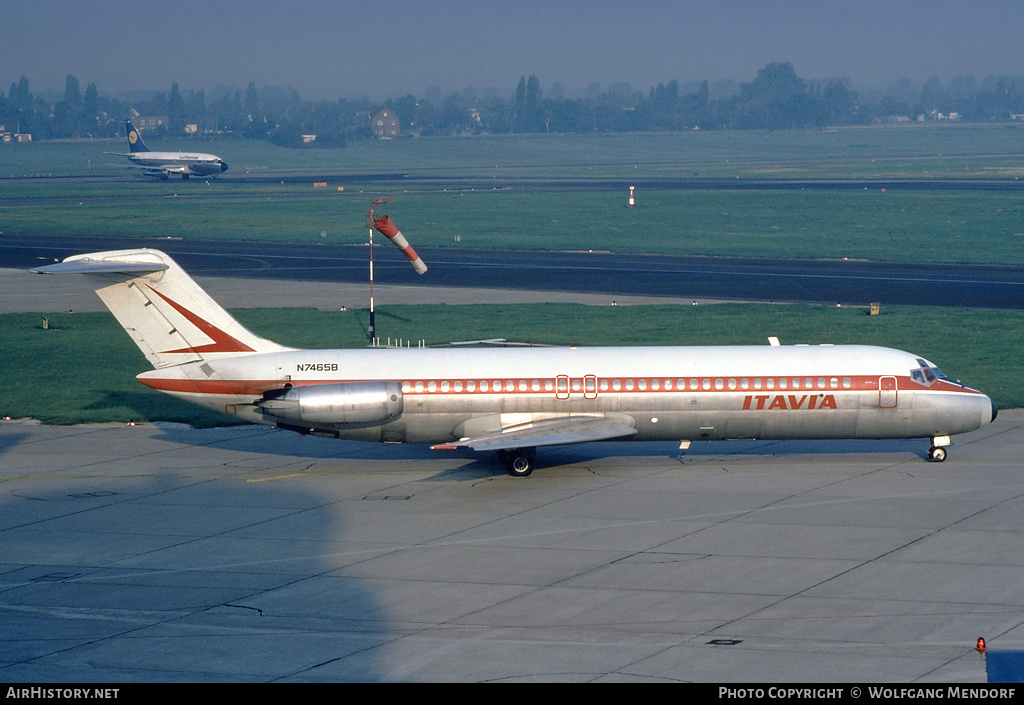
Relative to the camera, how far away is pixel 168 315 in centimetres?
3541

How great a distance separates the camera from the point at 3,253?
100 meters

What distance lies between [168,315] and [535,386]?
421 inches

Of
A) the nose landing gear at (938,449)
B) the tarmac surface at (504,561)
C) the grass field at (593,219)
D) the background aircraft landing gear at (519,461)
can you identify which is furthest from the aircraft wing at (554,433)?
the grass field at (593,219)

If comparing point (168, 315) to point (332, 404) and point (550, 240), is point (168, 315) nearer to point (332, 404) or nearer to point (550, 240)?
point (332, 404)

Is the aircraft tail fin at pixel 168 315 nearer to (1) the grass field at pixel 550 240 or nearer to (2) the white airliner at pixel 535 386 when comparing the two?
(2) the white airliner at pixel 535 386

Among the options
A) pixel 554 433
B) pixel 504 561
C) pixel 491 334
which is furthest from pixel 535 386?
pixel 491 334

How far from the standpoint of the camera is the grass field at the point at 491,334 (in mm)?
46719

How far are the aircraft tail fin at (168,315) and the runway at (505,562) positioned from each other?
3.67m

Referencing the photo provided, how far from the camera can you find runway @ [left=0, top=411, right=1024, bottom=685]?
21.6 metres

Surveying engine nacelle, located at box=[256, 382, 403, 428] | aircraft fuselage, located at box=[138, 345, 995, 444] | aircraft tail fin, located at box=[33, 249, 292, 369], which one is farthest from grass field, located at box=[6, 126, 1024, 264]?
aircraft tail fin, located at box=[33, 249, 292, 369]

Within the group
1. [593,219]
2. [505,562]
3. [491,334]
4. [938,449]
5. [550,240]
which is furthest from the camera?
[593,219]

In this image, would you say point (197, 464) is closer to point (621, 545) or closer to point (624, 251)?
point (621, 545)

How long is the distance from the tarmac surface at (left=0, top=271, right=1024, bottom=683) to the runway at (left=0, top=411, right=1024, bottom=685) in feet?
0.27
